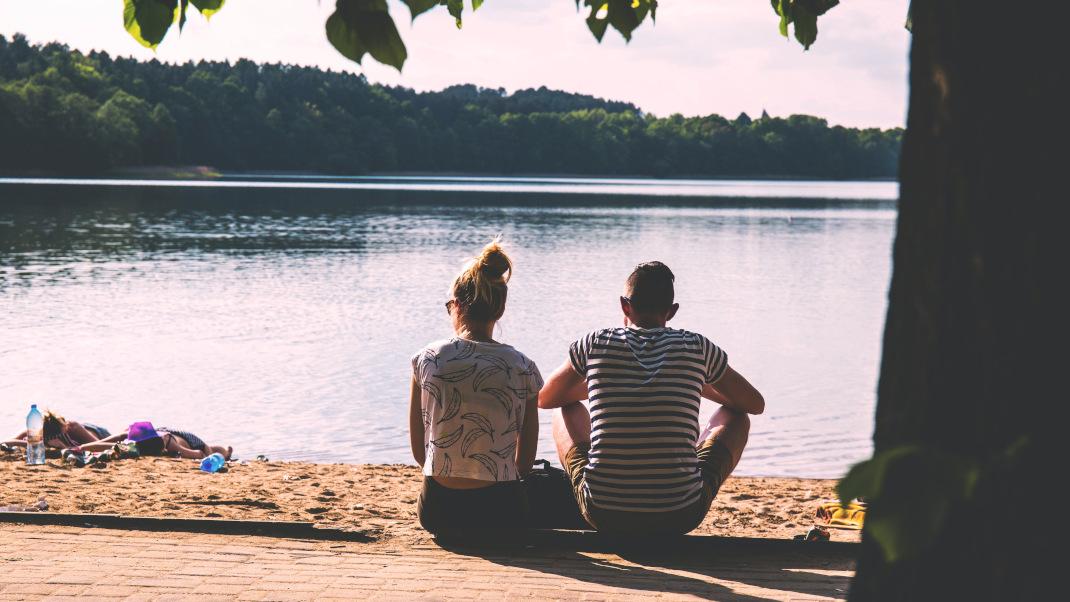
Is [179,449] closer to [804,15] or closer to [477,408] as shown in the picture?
[477,408]

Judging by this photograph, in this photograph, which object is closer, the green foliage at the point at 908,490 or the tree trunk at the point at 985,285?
the green foliage at the point at 908,490

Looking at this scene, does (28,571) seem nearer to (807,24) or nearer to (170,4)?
(170,4)

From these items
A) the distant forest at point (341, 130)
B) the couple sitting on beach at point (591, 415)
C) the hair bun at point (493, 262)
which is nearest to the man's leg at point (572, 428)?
the couple sitting on beach at point (591, 415)

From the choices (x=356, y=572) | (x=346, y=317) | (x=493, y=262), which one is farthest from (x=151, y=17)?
(x=346, y=317)

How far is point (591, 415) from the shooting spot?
4.57 meters

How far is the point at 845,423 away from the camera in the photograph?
12719 millimetres

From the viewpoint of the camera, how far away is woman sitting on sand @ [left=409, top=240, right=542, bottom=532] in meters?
4.70

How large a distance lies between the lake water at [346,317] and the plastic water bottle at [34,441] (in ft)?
7.35

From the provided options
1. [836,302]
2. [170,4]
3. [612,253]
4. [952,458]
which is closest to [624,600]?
[170,4]

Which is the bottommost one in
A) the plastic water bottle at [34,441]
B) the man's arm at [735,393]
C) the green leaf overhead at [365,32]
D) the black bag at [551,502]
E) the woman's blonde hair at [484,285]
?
the plastic water bottle at [34,441]

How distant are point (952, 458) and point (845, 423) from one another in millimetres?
11666

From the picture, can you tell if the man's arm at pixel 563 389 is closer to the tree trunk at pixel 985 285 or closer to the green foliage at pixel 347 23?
the green foliage at pixel 347 23

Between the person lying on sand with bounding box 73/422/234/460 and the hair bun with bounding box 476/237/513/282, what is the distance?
5476mm

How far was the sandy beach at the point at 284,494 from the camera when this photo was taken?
259 inches
